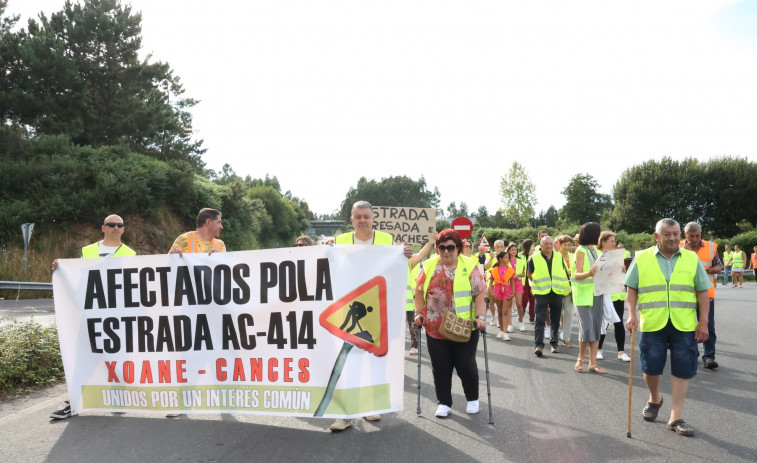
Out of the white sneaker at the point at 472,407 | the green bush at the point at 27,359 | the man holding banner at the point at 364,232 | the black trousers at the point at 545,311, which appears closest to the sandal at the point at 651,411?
the white sneaker at the point at 472,407

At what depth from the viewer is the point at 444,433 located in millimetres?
5238

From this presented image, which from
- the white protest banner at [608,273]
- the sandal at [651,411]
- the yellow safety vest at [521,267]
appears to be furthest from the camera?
the yellow safety vest at [521,267]

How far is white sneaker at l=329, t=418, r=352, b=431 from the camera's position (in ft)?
17.4

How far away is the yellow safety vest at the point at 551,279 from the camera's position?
31.0 ft

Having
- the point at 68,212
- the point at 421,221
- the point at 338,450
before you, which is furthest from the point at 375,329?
the point at 68,212

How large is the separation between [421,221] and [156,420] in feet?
37.4

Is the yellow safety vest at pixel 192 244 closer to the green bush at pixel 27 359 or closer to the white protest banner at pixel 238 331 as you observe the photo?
the white protest banner at pixel 238 331

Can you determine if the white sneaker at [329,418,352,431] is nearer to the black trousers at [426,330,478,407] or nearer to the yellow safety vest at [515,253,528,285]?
the black trousers at [426,330,478,407]

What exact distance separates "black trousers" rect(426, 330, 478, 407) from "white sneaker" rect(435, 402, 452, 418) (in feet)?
0.17

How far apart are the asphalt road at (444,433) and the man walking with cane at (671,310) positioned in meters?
0.44

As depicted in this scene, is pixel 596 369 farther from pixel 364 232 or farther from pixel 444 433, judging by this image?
pixel 364 232

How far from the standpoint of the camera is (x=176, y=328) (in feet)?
18.7

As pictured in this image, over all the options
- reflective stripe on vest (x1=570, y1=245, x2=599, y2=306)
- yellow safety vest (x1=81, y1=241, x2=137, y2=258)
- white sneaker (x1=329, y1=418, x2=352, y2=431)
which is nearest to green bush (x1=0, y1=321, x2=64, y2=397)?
yellow safety vest (x1=81, y1=241, x2=137, y2=258)

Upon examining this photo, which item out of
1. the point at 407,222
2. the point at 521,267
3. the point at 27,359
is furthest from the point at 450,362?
the point at 407,222
